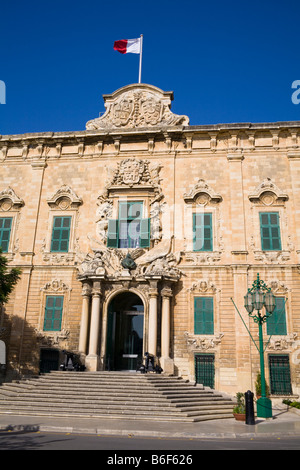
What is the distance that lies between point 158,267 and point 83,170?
24.9 feet

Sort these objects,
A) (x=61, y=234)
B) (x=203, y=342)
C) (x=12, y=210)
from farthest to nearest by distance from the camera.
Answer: (x=12, y=210)
(x=61, y=234)
(x=203, y=342)

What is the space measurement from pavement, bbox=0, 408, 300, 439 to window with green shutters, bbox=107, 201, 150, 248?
32.0 feet

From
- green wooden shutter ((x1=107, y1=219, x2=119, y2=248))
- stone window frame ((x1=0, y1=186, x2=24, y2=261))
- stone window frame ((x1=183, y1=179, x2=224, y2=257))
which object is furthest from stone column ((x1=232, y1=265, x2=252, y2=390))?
stone window frame ((x1=0, y1=186, x2=24, y2=261))

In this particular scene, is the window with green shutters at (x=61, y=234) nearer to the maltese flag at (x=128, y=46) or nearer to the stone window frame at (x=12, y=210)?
the stone window frame at (x=12, y=210)

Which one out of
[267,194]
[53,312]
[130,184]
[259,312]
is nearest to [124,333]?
[53,312]

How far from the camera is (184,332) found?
65.4ft

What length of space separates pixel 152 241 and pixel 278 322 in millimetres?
Result: 7316

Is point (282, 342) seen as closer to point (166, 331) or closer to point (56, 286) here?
point (166, 331)

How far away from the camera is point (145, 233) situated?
21531 millimetres

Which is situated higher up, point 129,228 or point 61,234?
point 129,228

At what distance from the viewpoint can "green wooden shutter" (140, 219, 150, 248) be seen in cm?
2139

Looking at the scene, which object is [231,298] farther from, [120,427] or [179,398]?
[120,427]

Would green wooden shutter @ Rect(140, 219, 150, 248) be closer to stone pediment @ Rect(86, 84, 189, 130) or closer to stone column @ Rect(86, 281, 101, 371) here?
stone column @ Rect(86, 281, 101, 371)

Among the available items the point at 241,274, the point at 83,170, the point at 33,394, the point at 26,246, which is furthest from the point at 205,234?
the point at 33,394
